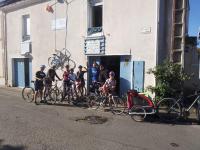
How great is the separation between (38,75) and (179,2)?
22.0 ft

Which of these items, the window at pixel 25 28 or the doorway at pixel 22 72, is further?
the doorway at pixel 22 72

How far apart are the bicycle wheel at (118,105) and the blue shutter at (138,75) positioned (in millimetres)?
1821

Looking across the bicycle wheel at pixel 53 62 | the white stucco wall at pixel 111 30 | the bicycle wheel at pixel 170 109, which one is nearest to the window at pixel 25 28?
the white stucco wall at pixel 111 30

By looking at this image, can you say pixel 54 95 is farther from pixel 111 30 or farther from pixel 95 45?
pixel 111 30

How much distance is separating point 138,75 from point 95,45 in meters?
2.79

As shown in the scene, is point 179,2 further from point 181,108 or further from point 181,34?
point 181,108

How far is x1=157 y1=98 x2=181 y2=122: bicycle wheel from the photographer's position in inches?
339

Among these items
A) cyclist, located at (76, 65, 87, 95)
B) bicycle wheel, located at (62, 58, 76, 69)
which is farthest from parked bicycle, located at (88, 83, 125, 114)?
bicycle wheel, located at (62, 58, 76, 69)

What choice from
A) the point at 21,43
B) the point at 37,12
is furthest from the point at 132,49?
the point at 21,43

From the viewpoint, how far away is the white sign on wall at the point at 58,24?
14.6m

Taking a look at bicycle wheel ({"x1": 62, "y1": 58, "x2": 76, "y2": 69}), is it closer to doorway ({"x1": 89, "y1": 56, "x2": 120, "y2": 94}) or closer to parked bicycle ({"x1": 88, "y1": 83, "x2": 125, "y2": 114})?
doorway ({"x1": 89, "y1": 56, "x2": 120, "y2": 94})

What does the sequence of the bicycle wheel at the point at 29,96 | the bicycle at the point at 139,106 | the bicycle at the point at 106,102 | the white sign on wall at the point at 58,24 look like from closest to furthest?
the bicycle at the point at 139,106 < the bicycle at the point at 106,102 < the bicycle wheel at the point at 29,96 < the white sign on wall at the point at 58,24

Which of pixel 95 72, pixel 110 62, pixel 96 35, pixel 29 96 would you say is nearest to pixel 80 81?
pixel 95 72

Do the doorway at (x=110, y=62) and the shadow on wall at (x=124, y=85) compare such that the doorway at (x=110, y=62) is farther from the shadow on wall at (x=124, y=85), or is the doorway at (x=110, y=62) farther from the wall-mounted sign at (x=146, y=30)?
the wall-mounted sign at (x=146, y=30)
